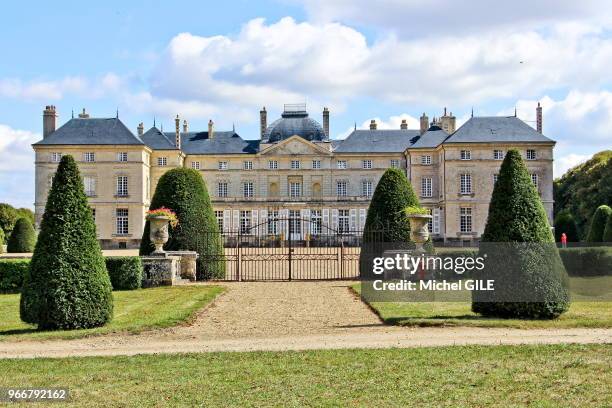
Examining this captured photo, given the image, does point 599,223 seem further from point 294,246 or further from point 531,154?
point 531,154

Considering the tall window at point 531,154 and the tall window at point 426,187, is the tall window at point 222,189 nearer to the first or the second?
the tall window at point 426,187

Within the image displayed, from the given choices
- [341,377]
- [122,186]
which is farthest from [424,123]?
[341,377]

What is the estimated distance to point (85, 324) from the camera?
8.45 m

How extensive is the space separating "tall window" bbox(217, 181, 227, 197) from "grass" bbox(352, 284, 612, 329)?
35867 millimetres

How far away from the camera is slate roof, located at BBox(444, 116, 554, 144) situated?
4112 centimetres

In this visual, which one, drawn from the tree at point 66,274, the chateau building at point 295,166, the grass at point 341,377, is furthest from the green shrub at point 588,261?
the chateau building at point 295,166

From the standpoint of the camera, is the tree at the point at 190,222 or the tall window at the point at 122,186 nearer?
the tree at the point at 190,222

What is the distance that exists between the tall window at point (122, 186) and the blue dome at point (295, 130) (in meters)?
→ 9.21

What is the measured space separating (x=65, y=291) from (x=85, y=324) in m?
0.43

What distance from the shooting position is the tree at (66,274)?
27.2 feet

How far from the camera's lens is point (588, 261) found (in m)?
16.1

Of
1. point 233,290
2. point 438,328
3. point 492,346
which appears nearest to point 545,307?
point 438,328

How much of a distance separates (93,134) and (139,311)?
111 ft

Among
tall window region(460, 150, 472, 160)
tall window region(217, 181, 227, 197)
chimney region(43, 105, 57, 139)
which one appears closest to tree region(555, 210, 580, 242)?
tall window region(460, 150, 472, 160)
